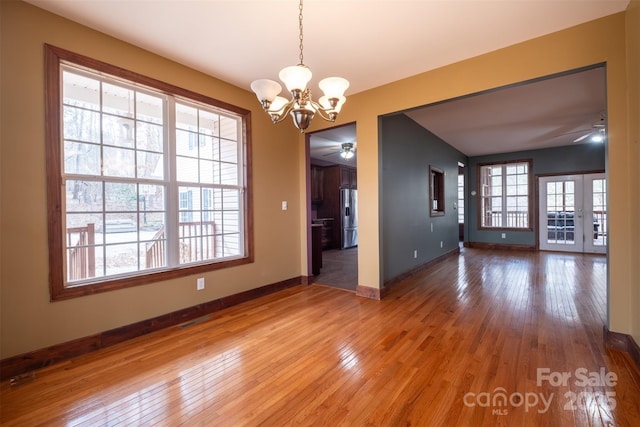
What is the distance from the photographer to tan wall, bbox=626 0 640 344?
6.60 feet

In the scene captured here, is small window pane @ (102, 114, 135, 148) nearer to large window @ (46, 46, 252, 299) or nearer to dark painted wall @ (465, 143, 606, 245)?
large window @ (46, 46, 252, 299)

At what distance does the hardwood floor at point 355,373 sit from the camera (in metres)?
1.59

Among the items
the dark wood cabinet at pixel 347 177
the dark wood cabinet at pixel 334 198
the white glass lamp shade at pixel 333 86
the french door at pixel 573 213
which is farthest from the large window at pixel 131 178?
the french door at pixel 573 213

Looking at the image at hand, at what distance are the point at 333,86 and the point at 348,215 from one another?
20.5 feet

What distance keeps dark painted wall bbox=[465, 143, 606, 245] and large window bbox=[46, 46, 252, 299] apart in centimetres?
723

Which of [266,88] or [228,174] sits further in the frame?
[228,174]

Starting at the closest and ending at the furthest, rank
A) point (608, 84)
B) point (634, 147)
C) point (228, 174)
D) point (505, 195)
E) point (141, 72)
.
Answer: point (634, 147) → point (608, 84) → point (141, 72) → point (228, 174) → point (505, 195)

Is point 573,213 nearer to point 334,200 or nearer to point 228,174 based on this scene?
point 334,200

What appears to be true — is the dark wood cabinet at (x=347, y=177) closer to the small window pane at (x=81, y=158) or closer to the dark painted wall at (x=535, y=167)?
the dark painted wall at (x=535, y=167)

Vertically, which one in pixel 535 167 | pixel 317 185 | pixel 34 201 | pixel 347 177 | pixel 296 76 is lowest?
pixel 34 201

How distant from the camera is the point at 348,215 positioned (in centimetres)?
806

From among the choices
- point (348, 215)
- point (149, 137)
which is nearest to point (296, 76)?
point (149, 137)

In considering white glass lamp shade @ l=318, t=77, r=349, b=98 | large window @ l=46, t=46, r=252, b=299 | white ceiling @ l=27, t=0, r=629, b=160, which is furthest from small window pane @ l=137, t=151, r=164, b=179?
white glass lamp shade @ l=318, t=77, r=349, b=98

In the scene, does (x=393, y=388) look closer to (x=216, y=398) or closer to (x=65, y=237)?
(x=216, y=398)
